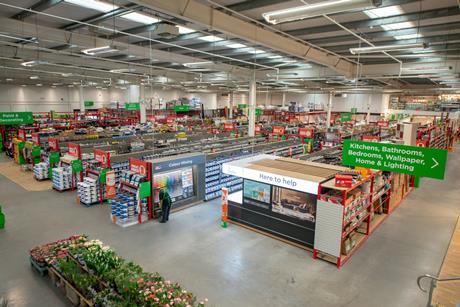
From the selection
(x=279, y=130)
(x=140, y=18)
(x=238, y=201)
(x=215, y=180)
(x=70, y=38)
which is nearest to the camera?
(x=140, y=18)

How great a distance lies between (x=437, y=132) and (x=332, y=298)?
59.0ft

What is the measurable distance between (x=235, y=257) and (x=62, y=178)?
341 inches

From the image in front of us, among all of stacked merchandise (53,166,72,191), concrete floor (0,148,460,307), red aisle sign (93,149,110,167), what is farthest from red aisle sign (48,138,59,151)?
red aisle sign (93,149,110,167)

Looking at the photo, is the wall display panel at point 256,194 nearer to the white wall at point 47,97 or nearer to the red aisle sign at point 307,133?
the red aisle sign at point 307,133

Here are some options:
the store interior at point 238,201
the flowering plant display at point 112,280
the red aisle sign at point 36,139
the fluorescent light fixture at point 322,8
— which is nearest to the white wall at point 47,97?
the red aisle sign at point 36,139

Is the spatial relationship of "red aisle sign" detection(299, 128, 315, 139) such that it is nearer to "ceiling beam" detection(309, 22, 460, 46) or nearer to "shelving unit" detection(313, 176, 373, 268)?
"ceiling beam" detection(309, 22, 460, 46)

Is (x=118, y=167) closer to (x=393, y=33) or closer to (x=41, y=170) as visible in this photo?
(x=41, y=170)

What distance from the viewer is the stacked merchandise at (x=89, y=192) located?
10281 millimetres

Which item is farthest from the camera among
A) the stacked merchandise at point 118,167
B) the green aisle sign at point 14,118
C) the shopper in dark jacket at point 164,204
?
the green aisle sign at point 14,118

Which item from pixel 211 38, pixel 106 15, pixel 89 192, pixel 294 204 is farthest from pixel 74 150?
pixel 294 204

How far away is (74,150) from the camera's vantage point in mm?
11992

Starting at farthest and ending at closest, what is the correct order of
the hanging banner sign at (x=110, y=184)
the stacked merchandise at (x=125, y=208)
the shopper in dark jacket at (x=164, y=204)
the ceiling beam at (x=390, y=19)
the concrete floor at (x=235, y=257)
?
1. the hanging banner sign at (x=110, y=184)
2. the shopper in dark jacket at (x=164, y=204)
3. the stacked merchandise at (x=125, y=208)
4. the ceiling beam at (x=390, y=19)
5. the concrete floor at (x=235, y=257)

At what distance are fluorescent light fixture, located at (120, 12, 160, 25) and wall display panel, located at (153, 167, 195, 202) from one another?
15.5ft

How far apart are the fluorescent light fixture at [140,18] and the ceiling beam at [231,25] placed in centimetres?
193
